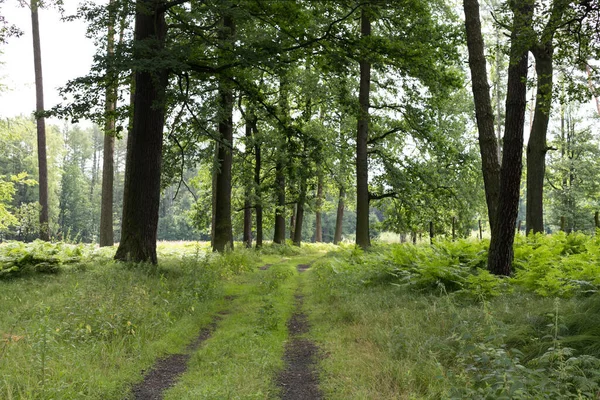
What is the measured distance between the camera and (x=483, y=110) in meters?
9.29

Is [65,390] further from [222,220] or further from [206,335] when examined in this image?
[222,220]

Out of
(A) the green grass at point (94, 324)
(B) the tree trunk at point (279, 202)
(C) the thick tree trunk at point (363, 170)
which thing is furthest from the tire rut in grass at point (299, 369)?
(B) the tree trunk at point (279, 202)

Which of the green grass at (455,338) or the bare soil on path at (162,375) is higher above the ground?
the green grass at (455,338)

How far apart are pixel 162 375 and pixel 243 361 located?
1.05 meters

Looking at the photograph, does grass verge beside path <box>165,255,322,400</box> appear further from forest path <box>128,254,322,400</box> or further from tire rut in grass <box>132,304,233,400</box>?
tire rut in grass <box>132,304,233,400</box>

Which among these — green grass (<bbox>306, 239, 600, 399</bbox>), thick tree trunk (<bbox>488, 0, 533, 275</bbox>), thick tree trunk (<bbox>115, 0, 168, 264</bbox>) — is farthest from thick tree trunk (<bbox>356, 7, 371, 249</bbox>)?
thick tree trunk (<bbox>488, 0, 533, 275</bbox>)

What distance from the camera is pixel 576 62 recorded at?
7879mm

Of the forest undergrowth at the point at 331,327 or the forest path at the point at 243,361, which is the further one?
the forest path at the point at 243,361

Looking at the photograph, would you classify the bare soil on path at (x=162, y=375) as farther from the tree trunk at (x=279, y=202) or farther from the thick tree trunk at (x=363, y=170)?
the tree trunk at (x=279, y=202)

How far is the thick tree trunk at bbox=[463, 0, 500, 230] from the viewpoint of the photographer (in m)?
9.23

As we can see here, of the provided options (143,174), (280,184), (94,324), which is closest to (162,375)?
(94,324)

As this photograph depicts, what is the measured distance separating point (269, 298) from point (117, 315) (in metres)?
4.14

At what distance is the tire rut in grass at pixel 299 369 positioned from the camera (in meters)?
5.10

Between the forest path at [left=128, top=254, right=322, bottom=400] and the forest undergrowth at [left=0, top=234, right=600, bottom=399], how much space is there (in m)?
0.04
